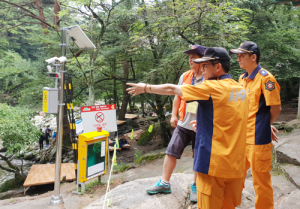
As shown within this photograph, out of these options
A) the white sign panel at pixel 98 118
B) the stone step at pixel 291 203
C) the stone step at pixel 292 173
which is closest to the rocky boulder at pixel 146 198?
the stone step at pixel 291 203

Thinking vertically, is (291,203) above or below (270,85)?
below

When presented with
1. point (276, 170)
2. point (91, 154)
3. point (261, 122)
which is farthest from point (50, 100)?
point (276, 170)

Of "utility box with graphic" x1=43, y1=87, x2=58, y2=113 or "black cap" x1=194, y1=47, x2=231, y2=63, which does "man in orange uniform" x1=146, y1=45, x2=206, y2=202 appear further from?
"utility box with graphic" x1=43, y1=87, x2=58, y2=113

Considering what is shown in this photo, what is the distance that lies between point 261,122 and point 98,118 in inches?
166

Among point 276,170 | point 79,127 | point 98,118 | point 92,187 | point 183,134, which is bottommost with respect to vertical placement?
point 92,187

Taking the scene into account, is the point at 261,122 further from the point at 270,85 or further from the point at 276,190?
the point at 276,190

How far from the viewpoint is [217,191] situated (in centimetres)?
178

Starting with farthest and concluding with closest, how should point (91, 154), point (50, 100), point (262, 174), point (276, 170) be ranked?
point (91, 154)
point (276, 170)
point (50, 100)
point (262, 174)

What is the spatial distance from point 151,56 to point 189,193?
7635mm

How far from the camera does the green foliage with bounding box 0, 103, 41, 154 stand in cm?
916

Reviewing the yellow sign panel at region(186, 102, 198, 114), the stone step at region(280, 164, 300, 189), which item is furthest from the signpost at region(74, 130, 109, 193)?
the stone step at region(280, 164, 300, 189)

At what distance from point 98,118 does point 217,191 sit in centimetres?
442

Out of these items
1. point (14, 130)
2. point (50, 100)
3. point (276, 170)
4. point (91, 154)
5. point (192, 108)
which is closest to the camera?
point (192, 108)

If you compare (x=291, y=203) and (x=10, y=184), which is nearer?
(x=291, y=203)
